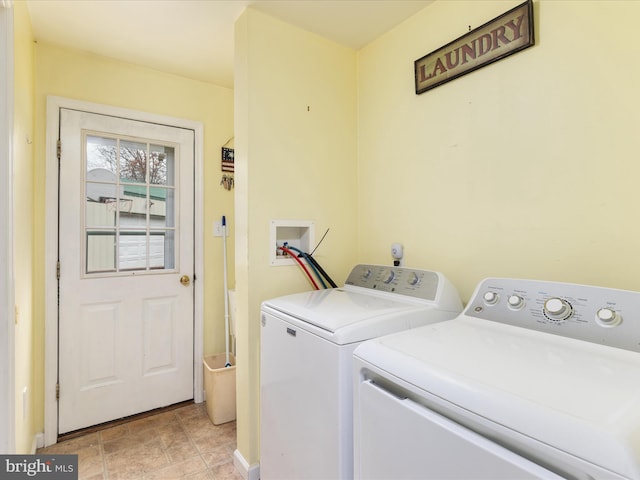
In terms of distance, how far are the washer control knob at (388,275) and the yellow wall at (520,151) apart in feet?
0.63

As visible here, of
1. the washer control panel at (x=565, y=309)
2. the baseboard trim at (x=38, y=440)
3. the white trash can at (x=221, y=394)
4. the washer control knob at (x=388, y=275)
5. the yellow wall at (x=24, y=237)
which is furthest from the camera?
the white trash can at (x=221, y=394)

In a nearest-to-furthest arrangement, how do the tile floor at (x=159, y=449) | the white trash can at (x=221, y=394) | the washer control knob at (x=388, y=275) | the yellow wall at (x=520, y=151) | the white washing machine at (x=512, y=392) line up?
the white washing machine at (x=512, y=392), the yellow wall at (x=520, y=151), the washer control knob at (x=388, y=275), the tile floor at (x=159, y=449), the white trash can at (x=221, y=394)

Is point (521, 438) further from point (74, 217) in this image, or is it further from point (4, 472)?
point (74, 217)

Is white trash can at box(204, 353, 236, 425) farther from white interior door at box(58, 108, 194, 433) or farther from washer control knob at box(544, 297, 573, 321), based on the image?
washer control knob at box(544, 297, 573, 321)

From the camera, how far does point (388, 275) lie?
164cm

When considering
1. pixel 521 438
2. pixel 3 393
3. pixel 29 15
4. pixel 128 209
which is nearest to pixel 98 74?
pixel 29 15

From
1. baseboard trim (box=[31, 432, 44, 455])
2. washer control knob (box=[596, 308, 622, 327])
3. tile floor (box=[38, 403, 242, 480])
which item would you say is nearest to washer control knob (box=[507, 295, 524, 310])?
washer control knob (box=[596, 308, 622, 327])

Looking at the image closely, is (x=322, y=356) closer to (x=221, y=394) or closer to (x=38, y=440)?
(x=221, y=394)

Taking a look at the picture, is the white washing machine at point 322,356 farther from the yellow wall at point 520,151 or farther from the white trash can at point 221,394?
the white trash can at point 221,394

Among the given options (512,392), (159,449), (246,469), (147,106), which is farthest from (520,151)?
(159,449)

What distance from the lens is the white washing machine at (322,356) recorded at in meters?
1.09

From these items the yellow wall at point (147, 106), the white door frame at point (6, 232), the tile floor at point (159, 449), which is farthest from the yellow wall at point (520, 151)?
the white door frame at point (6, 232)

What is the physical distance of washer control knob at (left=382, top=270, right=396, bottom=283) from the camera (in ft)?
5.30

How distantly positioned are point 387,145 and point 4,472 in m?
2.16
